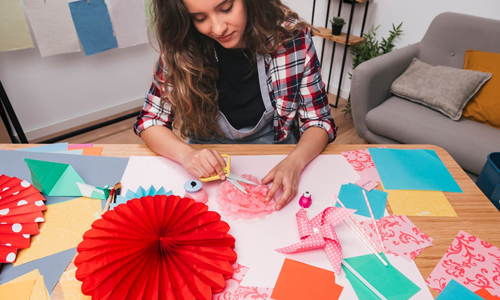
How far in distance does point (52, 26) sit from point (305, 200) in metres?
1.99

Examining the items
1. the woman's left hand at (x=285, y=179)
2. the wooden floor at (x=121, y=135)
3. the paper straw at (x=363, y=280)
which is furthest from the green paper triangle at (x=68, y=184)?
the wooden floor at (x=121, y=135)

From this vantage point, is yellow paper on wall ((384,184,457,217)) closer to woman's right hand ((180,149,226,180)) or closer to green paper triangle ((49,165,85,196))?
woman's right hand ((180,149,226,180))

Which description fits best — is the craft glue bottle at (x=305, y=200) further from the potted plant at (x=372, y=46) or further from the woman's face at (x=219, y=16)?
the potted plant at (x=372, y=46)

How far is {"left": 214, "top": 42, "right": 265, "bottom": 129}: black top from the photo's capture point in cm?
107

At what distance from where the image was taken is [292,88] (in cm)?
107

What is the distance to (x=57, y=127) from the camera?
2.40 metres

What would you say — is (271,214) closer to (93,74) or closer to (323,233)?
(323,233)

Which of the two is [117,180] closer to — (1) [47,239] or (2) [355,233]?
(1) [47,239]

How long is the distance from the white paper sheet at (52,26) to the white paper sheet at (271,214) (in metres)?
1.55

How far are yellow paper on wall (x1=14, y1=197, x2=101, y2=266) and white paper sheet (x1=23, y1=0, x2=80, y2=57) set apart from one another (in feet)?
5.38

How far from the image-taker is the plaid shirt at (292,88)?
1.04 meters

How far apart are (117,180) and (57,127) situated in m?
1.91

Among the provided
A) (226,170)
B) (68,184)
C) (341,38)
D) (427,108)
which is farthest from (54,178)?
(341,38)

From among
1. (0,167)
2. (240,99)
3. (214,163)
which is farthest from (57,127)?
(214,163)
